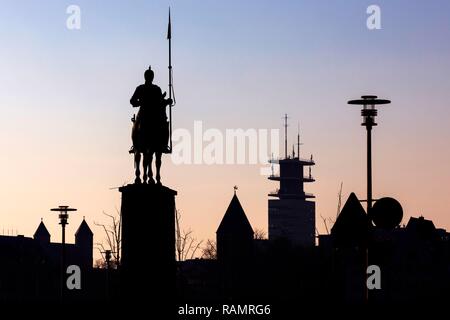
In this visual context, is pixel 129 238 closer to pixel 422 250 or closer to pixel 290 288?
pixel 290 288

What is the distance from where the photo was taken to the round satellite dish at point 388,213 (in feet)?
107

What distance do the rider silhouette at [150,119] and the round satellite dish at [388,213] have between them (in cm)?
516

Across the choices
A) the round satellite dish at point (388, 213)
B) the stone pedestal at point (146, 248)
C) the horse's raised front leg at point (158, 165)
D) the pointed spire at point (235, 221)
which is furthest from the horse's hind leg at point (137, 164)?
the pointed spire at point (235, 221)

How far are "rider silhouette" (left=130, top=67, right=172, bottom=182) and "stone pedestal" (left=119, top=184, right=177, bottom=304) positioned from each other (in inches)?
29.4

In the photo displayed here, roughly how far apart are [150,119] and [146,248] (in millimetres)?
2830

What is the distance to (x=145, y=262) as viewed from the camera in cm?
3422

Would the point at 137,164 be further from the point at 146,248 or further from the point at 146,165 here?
the point at 146,248

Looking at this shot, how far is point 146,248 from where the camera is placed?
3431 centimetres

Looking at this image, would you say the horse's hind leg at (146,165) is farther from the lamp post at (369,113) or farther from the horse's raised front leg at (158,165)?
the lamp post at (369,113)

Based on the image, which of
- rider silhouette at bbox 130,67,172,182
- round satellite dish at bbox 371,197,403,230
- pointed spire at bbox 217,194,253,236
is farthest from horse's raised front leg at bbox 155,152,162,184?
pointed spire at bbox 217,194,253,236
